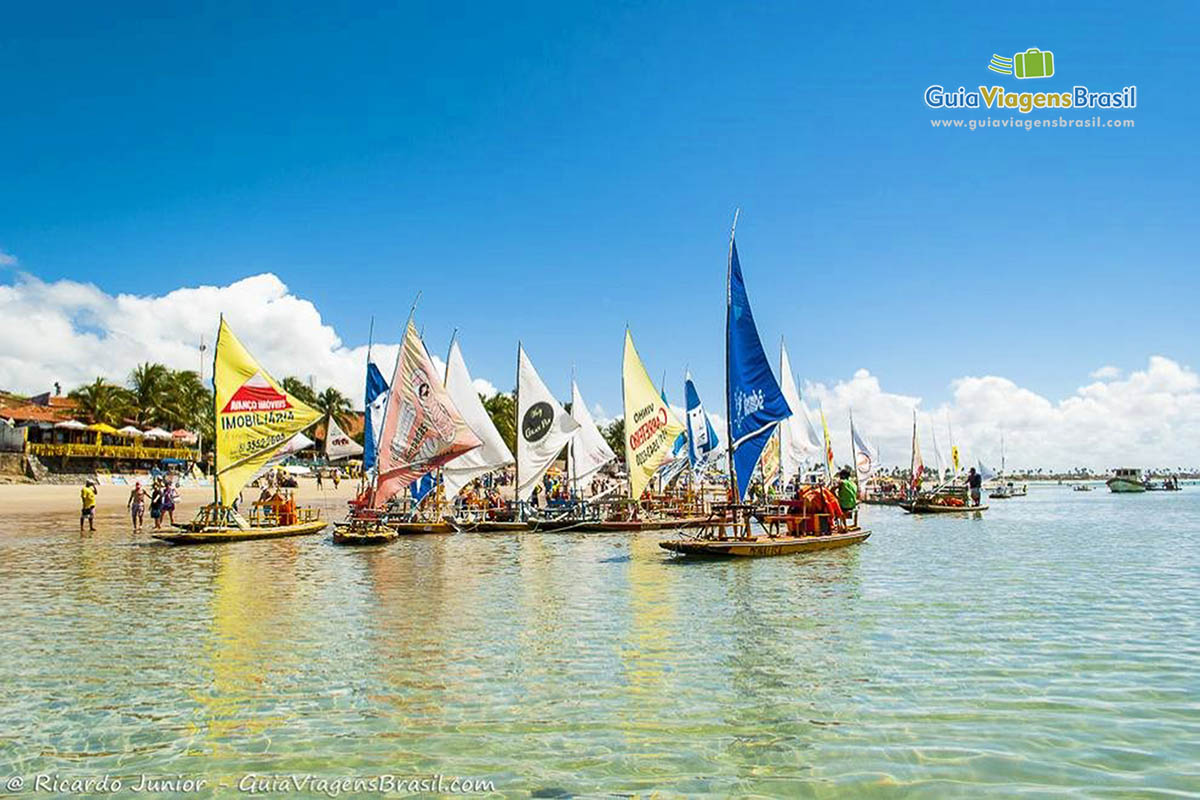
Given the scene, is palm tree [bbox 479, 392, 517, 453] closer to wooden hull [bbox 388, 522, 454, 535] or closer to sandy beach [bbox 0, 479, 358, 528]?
sandy beach [bbox 0, 479, 358, 528]

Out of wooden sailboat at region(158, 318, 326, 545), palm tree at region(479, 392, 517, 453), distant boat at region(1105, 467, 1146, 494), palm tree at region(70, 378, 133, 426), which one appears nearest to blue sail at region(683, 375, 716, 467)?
wooden sailboat at region(158, 318, 326, 545)

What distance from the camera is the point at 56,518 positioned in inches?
1670

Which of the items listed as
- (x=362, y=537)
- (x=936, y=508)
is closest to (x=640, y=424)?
(x=362, y=537)

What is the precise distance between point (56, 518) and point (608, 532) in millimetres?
29578

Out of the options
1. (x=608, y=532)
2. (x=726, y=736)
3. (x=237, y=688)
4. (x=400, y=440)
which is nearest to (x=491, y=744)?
(x=726, y=736)

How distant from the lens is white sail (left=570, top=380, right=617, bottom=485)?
1683 inches

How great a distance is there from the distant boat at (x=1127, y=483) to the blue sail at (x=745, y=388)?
404 ft

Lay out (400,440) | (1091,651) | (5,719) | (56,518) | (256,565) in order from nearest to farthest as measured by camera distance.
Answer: (5,719), (1091,651), (256,565), (400,440), (56,518)

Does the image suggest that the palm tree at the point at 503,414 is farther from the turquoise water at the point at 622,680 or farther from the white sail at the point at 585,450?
the turquoise water at the point at 622,680

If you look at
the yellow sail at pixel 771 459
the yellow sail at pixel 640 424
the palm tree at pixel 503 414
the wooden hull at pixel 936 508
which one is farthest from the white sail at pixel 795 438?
the palm tree at pixel 503 414

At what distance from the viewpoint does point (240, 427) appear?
31.8 metres

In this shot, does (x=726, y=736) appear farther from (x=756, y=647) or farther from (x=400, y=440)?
(x=400, y=440)

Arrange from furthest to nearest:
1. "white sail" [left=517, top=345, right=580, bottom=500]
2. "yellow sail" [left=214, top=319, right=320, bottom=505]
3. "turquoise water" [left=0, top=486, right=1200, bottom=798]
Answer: "white sail" [left=517, top=345, right=580, bottom=500] < "yellow sail" [left=214, top=319, right=320, bottom=505] < "turquoise water" [left=0, top=486, right=1200, bottom=798]

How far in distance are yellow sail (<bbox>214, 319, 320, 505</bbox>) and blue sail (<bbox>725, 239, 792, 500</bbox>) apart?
1793 centimetres
